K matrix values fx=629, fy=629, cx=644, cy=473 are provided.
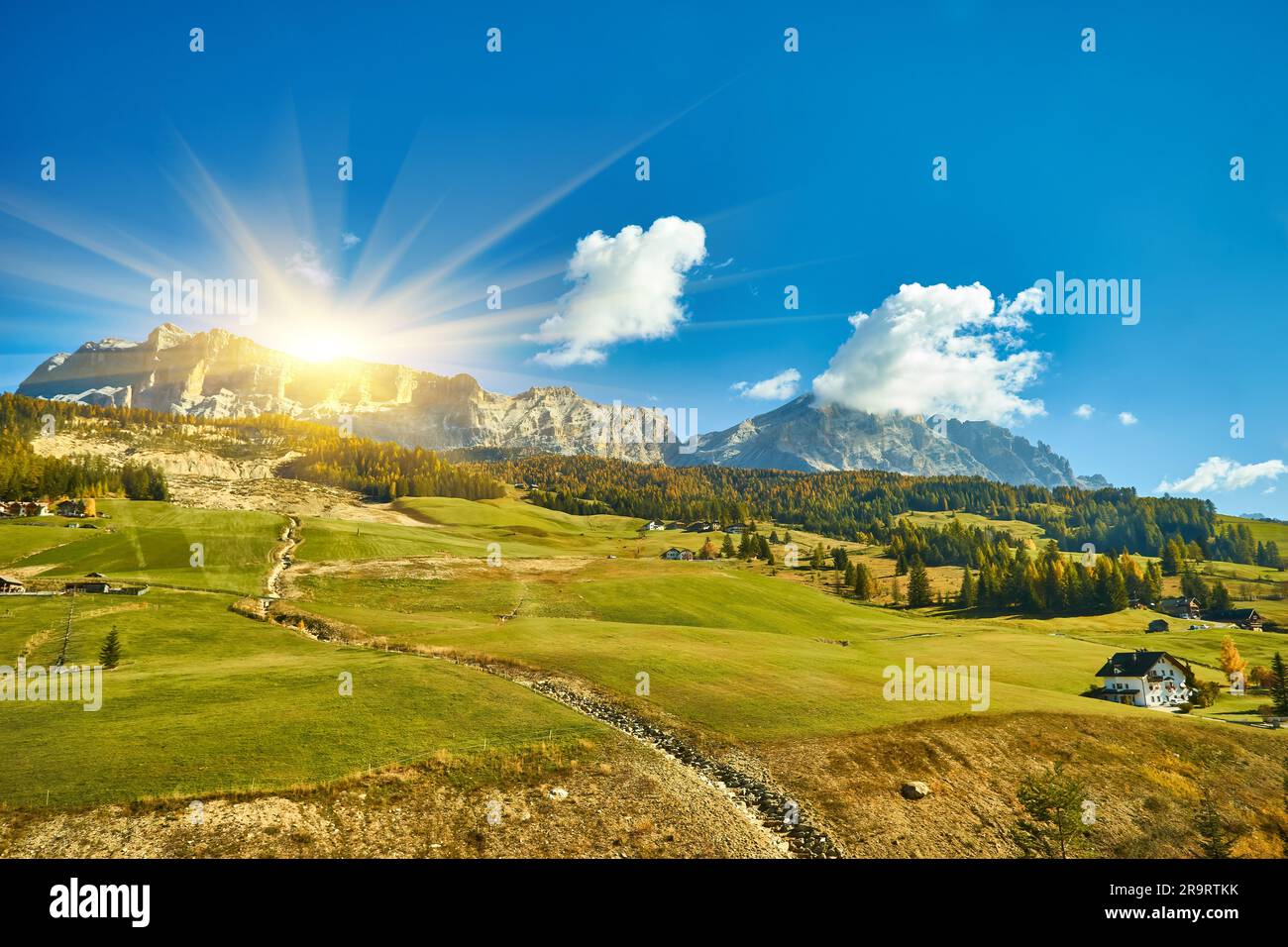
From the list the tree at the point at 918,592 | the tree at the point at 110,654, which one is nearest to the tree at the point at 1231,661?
the tree at the point at 918,592

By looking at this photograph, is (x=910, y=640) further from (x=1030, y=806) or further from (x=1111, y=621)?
(x=1111, y=621)

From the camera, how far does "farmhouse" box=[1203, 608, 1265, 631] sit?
13475 cm

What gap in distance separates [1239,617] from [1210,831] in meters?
156

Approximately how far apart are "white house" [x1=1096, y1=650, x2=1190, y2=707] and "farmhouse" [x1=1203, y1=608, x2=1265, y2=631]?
81.1m

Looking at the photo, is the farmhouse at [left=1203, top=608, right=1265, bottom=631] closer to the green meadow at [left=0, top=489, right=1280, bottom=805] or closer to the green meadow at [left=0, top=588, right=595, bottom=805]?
the green meadow at [left=0, top=489, right=1280, bottom=805]

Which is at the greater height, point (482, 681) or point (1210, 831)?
point (482, 681)

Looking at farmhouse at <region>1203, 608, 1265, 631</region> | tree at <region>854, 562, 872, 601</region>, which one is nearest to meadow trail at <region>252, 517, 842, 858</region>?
tree at <region>854, 562, 872, 601</region>

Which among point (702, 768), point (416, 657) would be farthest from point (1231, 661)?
point (416, 657)

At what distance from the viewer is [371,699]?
39.6 metres

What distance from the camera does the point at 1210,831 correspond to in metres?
28.8

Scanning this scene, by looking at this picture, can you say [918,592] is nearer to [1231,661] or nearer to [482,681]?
[1231,661]

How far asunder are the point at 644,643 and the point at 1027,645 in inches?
2536

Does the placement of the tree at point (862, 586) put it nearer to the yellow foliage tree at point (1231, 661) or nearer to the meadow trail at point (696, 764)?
the yellow foliage tree at point (1231, 661)

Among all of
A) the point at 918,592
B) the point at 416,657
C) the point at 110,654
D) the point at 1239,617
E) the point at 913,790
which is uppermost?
the point at 110,654
